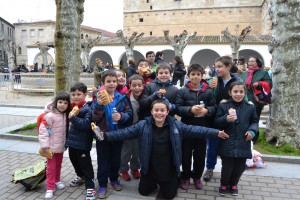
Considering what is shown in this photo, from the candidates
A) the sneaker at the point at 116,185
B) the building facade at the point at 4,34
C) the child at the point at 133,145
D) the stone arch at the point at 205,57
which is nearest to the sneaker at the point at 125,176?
the child at the point at 133,145

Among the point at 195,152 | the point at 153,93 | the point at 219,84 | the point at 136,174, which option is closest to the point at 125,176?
the point at 136,174

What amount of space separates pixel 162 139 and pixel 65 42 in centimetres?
456

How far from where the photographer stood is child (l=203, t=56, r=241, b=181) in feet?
13.3

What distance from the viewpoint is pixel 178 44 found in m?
23.9

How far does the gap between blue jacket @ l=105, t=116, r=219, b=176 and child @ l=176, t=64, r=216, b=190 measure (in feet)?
1.00

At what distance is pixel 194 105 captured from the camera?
149 inches

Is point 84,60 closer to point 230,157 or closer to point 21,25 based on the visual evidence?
point 230,157

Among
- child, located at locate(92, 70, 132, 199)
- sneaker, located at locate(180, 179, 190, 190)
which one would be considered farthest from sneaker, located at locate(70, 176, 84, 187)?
sneaker, located at locate(180, 179, 190, 190)

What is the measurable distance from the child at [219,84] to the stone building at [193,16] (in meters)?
40.1

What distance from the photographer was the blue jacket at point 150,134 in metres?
3.48

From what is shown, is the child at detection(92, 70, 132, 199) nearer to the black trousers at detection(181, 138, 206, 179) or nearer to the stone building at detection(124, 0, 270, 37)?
the black trousers at detection(181, 138, 206, 179)

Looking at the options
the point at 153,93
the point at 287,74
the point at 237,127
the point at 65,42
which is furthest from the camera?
the point at 65,42

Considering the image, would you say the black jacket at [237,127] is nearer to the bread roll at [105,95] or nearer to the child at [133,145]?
the child at [133,145]

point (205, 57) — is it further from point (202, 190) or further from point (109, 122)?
point (109, 122)
